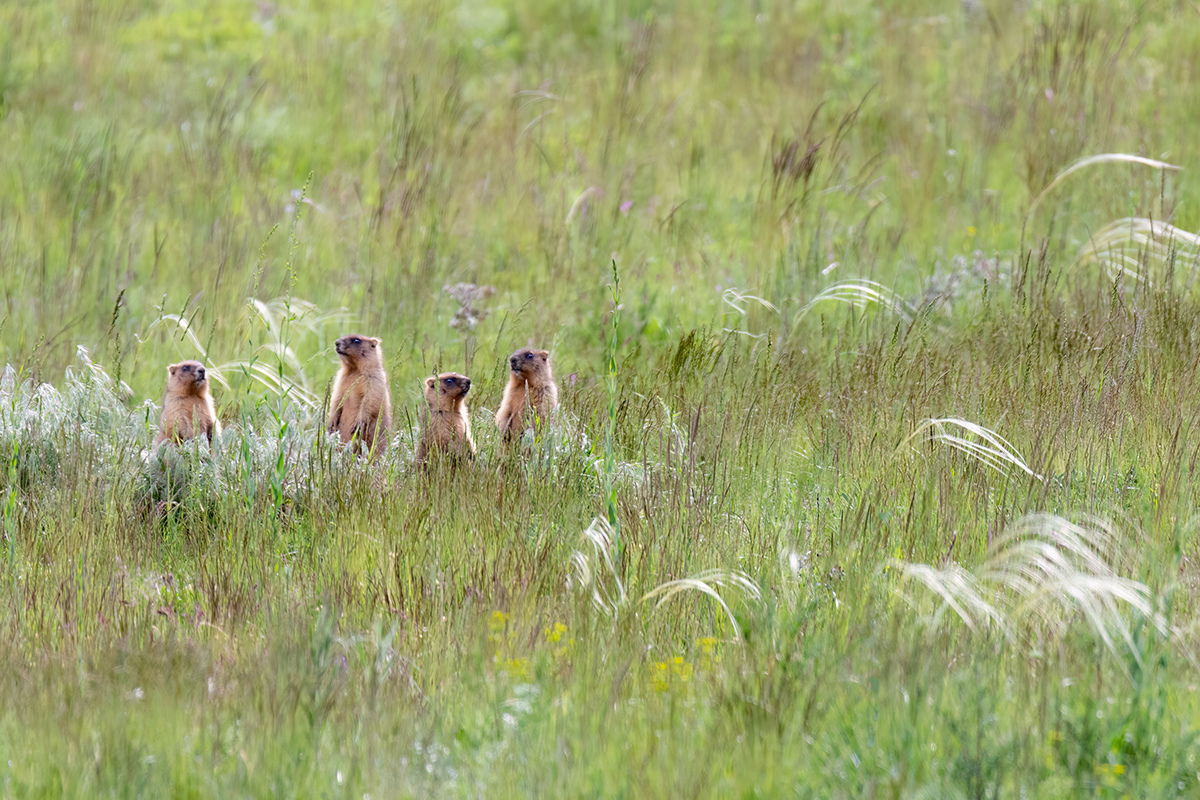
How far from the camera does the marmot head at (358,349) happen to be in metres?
5.87

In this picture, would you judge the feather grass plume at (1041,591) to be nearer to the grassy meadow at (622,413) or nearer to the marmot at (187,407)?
the grassy meadow at (622,413)

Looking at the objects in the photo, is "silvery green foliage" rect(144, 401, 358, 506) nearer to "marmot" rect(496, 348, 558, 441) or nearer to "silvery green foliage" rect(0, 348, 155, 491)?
"silvery green foliage" rect(0, 348, 155, 491)

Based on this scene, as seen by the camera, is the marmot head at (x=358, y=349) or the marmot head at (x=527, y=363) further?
the marmot head at (x=358, y=349)

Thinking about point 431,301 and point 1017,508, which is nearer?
point 1017,508

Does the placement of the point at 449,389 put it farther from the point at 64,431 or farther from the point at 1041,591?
the point at 1041,591

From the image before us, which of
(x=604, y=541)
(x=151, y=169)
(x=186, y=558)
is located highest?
(x=151, y=169)

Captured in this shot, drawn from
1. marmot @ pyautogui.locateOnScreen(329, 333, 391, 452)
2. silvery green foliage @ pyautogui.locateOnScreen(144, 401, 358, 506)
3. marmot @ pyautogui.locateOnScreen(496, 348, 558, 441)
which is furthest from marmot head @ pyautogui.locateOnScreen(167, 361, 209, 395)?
marmot @ pyautogui.locateOnScreen(496, 348, 558, 441)

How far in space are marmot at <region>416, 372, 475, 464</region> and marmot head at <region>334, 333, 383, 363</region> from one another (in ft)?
1.54

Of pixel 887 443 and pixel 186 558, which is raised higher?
pixel 887 443

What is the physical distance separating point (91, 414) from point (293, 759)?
288cm

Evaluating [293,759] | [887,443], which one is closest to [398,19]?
[887,443]

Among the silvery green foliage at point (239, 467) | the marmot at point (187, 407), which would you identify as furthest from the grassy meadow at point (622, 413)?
the marmot at point (187, 407)

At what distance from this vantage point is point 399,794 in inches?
114

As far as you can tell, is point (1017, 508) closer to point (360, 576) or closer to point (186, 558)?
point (360, 576)
